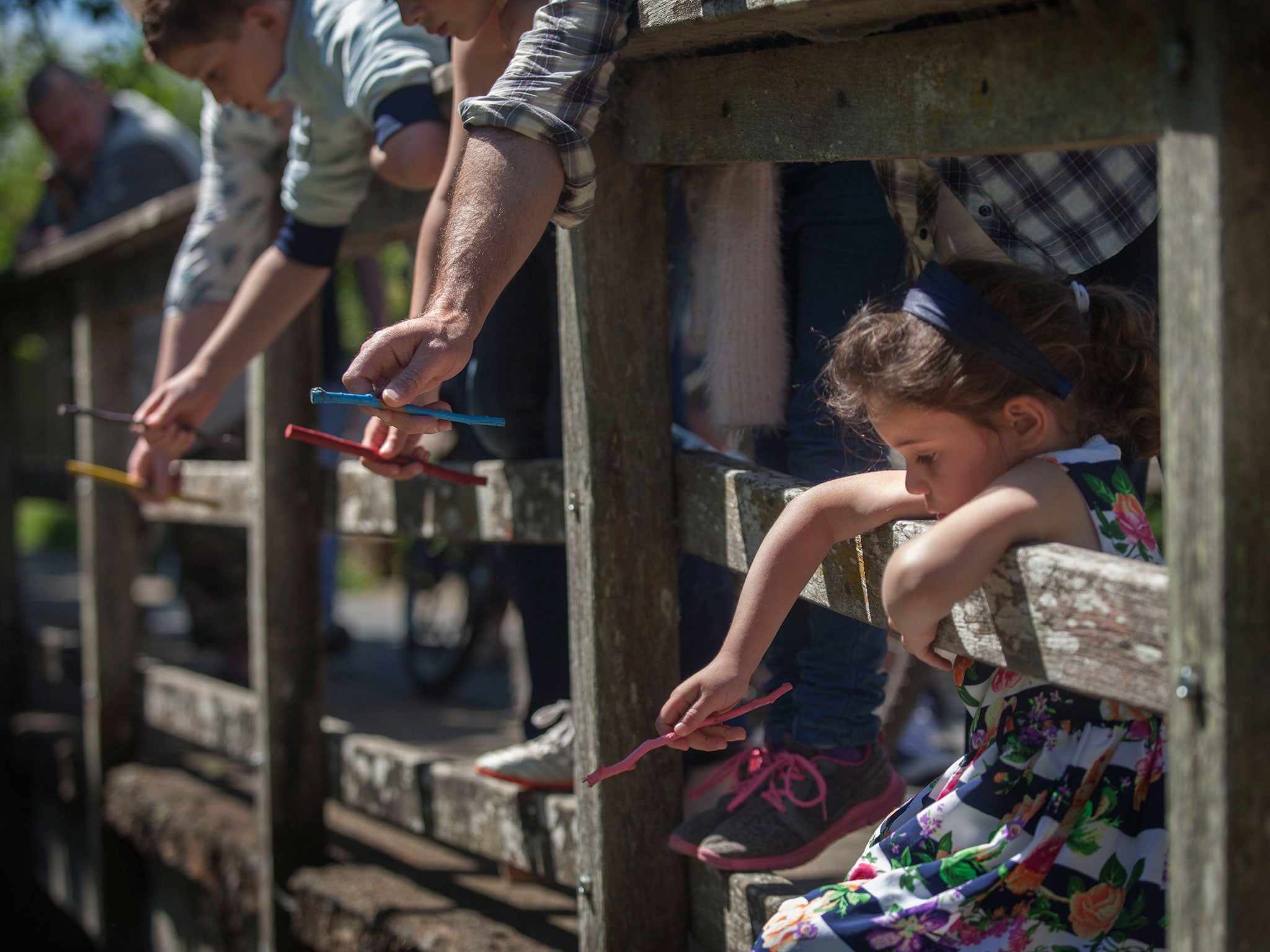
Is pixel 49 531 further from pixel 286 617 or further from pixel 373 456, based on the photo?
pixel 373 456

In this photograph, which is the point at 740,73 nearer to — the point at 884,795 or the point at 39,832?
the point at 884,795

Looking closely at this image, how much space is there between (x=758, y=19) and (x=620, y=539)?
2.56 feet

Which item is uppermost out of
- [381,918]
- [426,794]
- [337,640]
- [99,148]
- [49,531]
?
[99,148]

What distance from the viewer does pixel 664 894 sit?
190 centimetres

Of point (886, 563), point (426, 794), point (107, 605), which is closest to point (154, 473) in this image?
point (107, 605)

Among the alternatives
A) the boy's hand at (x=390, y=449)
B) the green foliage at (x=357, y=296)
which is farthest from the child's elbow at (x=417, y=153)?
the green foliage at (x=357, y=296)

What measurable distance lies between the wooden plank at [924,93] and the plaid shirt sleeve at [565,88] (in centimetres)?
14

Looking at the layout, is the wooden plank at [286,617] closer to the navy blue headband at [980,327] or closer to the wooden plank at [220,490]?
the wooden plank at [220,490]

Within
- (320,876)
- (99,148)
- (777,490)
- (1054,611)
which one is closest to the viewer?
(1054,611)

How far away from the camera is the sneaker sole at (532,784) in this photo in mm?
2223

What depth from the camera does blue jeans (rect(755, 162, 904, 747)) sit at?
1.84 metres

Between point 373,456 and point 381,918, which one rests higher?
point 373,456

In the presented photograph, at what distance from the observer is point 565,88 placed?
4.89 feet

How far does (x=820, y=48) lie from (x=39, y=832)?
456 centimetres
